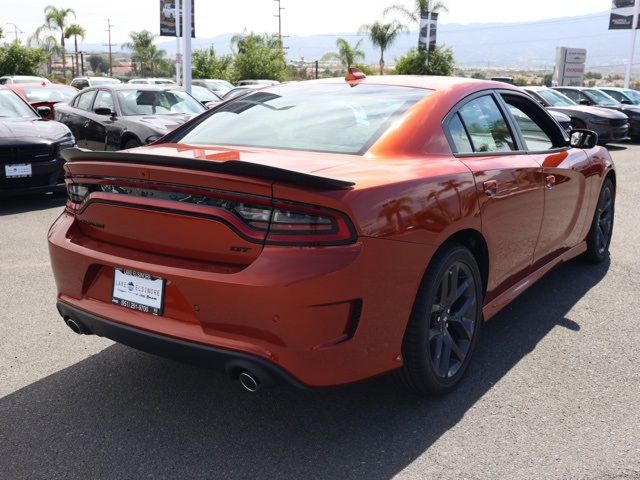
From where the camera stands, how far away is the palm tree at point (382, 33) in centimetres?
4048

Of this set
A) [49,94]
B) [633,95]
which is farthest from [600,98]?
[49,94]

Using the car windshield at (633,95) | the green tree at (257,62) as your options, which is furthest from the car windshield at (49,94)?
the green tree at (257,62)

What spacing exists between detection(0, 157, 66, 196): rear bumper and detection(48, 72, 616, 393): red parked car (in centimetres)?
474

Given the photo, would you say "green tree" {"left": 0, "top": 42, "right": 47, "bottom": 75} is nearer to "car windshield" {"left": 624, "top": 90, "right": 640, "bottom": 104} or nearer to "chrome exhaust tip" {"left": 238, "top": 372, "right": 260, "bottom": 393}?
"car windshield" {"left": 624, "top": 90, "right": 640, "bottom": 104}

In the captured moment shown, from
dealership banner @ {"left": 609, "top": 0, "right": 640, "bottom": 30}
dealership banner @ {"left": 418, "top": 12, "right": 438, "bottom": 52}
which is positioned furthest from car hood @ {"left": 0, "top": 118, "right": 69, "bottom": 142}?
dealership banner @ {"left": 609, "top": 0, "right": 640, "bottom": 30}

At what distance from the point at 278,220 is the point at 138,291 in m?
0.70

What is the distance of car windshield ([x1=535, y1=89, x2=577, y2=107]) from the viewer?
17.2 metres

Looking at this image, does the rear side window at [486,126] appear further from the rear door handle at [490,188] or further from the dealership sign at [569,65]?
the dealership sign at [569,65]

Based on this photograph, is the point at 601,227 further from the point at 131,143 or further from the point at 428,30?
the point at 428,30

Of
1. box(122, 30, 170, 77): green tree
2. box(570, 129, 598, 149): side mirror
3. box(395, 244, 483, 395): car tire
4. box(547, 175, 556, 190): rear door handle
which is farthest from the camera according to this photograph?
box(122, 30, 170, 77): green tree

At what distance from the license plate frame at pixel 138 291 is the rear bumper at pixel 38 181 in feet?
18.4

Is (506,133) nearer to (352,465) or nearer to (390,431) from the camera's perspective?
(390,431)

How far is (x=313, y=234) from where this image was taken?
246cm

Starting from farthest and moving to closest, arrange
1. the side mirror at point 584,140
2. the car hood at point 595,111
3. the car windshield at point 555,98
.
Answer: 1. the car windshield at point 555,98
2. the car hood at point 595,111
3. the side mirror at point 584,140
